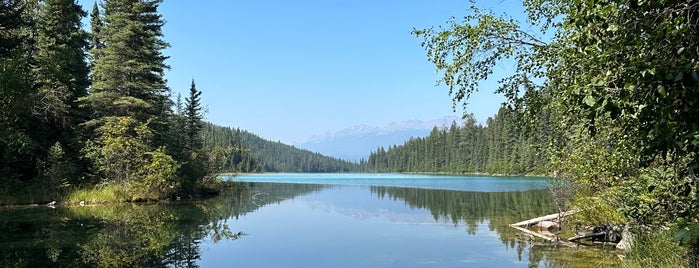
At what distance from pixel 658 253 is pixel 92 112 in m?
36.7

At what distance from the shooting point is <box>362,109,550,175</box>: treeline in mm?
113125

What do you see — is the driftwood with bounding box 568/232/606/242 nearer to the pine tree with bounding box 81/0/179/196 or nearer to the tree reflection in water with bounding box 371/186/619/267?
the tree reflection in water with bounding box 371/186/619/267

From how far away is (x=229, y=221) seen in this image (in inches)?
992

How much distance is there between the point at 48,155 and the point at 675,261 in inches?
1352

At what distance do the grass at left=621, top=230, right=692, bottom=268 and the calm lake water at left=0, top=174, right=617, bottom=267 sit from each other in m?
2.22

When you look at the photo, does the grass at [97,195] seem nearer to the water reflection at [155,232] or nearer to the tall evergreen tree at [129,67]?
the water reflection at [155,232]

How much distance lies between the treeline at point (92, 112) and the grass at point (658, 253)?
99.5 ft

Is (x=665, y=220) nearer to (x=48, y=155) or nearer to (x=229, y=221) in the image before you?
(x=229, y=221)

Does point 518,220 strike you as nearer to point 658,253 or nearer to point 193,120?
point 658,253

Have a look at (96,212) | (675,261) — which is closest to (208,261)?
(675,261)

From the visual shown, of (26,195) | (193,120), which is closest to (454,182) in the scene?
(193,120)

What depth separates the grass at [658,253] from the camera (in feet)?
30.5

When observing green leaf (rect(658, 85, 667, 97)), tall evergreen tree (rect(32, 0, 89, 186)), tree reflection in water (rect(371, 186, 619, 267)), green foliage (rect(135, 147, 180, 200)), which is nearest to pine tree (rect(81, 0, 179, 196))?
green foliage (rect(135, 147, 180, 200))

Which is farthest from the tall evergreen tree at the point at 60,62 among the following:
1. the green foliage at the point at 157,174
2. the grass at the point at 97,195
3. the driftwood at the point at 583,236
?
the driftwood at the point at 583,236
